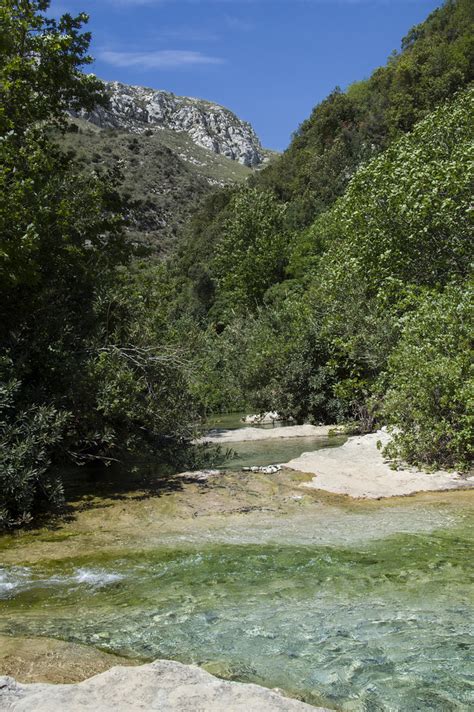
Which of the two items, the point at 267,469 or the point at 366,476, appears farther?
the point at 267,469

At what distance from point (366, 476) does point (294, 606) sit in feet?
20.6

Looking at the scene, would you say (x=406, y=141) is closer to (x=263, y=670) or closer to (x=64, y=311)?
(x=64, y=311)

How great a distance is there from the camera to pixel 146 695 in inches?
151

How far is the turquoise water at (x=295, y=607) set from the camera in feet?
14.6

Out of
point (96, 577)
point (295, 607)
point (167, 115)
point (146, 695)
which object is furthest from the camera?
point (167, 115)

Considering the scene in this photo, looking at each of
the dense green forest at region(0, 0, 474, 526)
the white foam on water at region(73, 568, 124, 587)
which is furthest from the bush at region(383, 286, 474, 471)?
the white foam on water at region(73, 568, 124, 587)

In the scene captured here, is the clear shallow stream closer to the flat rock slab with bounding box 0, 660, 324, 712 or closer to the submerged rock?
the flat rock slab with bounding box 0, 660, 324, 712

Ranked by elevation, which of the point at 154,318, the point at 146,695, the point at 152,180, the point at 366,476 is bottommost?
the point at 366,476

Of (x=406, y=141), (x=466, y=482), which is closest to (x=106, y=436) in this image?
(x=466, y=482)

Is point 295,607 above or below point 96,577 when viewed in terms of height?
below

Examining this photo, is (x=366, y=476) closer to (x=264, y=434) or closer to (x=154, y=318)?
(x=154, y=318)

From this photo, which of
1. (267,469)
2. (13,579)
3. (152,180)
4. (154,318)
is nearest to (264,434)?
(154,318)

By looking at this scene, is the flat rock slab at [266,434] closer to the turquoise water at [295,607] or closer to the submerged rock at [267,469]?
the submerged rock at [267,469]

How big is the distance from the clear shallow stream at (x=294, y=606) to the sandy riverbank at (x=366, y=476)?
2.11 meters
